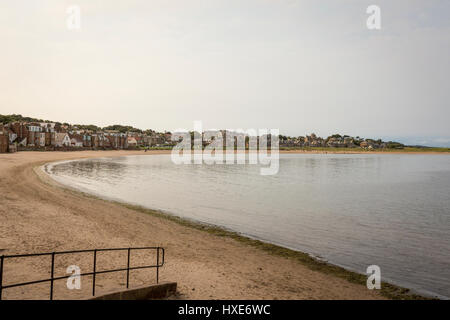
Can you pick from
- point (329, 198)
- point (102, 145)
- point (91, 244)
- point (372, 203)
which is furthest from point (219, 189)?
point (102, 145)

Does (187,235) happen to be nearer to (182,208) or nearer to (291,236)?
(291,236)

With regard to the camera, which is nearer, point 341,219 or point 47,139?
point 341,219

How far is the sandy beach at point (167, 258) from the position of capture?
10.2 metres

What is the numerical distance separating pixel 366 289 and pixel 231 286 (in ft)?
16.4

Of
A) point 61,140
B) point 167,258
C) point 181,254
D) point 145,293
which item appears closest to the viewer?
point 145,293

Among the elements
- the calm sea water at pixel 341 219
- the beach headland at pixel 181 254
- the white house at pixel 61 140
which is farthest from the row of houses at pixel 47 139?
the beach headland at pixel 181 254

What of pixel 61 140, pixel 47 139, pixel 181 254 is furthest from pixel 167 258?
pixel 61 140

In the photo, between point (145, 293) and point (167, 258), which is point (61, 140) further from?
point (145, 293)

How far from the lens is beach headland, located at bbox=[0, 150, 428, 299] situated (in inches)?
411

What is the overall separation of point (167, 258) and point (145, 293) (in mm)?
5145

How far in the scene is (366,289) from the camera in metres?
11.8

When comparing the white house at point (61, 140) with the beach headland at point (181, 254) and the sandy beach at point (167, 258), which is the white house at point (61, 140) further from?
the sandy beach at point (167, 258)

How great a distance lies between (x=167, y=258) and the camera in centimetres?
1346

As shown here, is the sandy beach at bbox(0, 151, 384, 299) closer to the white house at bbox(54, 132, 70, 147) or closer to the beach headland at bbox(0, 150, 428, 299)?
the beach headland at bbox(0, 150, 428, 299)
